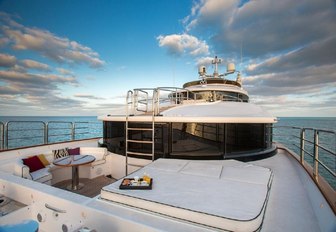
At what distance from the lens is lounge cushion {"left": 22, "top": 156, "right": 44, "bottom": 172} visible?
453 cm

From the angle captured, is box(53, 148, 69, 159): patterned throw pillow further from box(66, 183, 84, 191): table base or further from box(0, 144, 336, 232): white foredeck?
box(0, 144, 336, 232): white foredeck

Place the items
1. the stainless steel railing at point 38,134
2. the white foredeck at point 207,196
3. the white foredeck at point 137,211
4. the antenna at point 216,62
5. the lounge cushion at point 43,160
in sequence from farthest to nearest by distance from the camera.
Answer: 1. the antenna at point 216,62
2. the stainless steel railing at point 38,134
3. the lounge cushion at point 43,160
4. the white foredeck at point 137,211
5. the white foredeck at point 207,196

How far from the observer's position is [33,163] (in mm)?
4648

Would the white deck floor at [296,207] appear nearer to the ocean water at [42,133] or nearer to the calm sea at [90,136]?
the calm sea at [90,136]

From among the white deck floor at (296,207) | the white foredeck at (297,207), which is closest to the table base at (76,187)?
the white deck floor at (296,207)

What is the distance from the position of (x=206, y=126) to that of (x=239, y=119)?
0.87 meters

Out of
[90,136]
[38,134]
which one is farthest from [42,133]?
[90,136]

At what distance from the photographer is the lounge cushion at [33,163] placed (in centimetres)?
453

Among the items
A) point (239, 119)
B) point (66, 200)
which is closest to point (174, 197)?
point (66, 200)

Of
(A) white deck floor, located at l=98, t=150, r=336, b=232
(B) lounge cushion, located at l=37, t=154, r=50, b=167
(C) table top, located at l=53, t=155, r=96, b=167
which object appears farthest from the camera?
(B) lounge cushion, located at l=37, t=154, r=50, b=167

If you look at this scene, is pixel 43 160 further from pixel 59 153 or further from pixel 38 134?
pixel 38 134

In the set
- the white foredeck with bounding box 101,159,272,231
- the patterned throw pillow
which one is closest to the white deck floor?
the white foredeck with bounding box 101,159,272,231

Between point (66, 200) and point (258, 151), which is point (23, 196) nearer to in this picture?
point (66, 200)

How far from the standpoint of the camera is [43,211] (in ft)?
8.88
